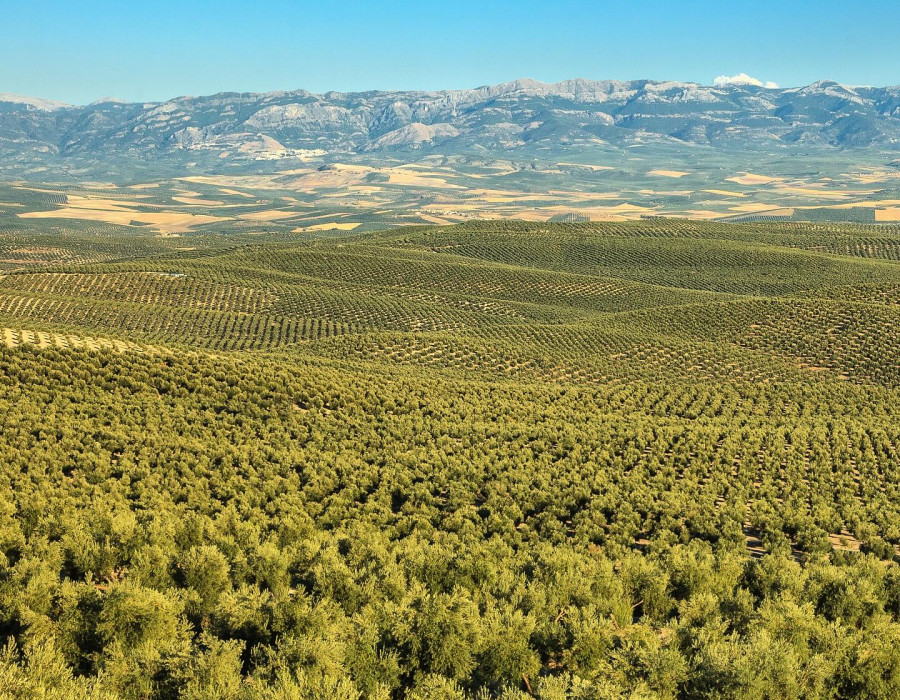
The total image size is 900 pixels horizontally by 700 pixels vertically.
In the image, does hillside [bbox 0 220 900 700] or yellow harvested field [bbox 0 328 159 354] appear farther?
yellow harvested field [bbox 0 328 159 354]

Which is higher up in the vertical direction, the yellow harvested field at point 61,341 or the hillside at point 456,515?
the yellow harvested field at point 61,341

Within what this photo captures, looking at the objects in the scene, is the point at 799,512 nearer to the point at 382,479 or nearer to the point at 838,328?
the point at 382,479

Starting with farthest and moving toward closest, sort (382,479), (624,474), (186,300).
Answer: (186,300), (624,474), (382,479)

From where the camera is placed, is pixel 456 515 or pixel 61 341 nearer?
pixel 456 515

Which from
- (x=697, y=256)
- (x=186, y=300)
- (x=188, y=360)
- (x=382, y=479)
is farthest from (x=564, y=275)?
(x=382, y=479)

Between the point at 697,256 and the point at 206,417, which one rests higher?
the point at 697,256

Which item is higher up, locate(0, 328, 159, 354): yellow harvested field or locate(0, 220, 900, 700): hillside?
locate(0, 328, 159, 354): yellow harvested field

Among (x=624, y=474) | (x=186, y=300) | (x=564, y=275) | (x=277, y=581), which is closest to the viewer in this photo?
(x=277, y=581)

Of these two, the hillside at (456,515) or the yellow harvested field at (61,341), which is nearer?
the hillside at (456,515)
